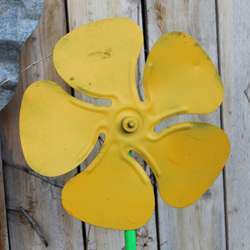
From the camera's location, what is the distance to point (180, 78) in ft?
2.00

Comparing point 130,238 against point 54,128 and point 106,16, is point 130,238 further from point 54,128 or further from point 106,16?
point 106,16

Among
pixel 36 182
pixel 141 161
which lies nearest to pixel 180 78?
pixel 141 161

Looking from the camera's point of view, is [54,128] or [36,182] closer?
[54,128]

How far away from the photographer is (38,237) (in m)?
0.82

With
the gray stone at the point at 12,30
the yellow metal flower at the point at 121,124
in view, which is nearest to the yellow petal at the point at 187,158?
the yellow metal flower at the point at 121,124

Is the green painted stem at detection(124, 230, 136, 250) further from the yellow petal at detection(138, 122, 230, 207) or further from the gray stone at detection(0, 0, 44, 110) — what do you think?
the gray stone at detection(0, 0, 44, 110)

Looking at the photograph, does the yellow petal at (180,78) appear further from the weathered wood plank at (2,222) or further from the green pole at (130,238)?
the weathered wood plank at (2,222)

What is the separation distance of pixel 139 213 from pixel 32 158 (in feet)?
0.93

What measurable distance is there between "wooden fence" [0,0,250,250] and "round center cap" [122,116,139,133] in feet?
0.78

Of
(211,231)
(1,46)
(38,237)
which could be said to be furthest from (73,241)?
(1,46)

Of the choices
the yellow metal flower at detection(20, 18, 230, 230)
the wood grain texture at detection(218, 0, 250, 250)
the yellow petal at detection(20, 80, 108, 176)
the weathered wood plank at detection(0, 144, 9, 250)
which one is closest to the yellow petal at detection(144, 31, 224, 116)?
the yellow metal flower at detection(20, 18, 230, 230)

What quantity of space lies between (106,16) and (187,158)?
0.52 metres

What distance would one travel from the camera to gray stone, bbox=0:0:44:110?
2.10ft

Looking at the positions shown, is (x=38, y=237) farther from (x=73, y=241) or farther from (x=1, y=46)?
(x=1, y=46)
